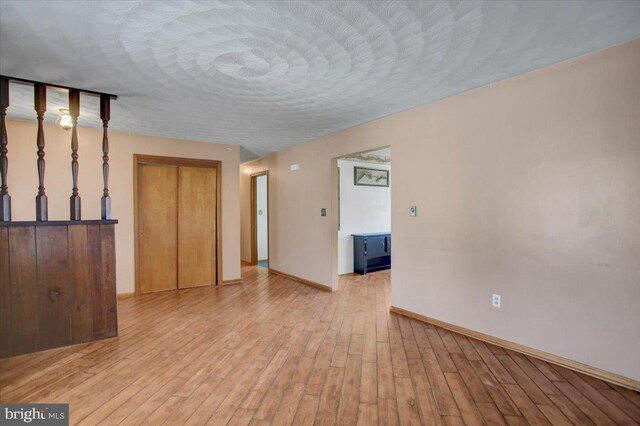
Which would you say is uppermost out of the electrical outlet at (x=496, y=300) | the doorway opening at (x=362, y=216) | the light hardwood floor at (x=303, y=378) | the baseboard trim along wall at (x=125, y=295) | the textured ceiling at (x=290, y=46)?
the textured ceiling at (x=290, y=46)

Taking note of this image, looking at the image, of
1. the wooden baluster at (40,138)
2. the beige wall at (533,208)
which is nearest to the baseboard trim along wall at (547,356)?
the beige wall at (533,208)

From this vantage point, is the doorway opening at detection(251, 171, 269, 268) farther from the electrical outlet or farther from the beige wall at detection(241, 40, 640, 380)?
the electrical outlet

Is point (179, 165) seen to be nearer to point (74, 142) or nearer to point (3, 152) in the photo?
point (74, 142)

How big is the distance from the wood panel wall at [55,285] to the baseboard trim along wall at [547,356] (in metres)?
3.31

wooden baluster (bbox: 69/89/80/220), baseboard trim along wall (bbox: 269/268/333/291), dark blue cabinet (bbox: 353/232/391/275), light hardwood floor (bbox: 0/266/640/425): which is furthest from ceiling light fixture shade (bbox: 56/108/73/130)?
dark blue cabinet (bbox: 353/232/391/275)

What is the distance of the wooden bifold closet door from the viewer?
479cm

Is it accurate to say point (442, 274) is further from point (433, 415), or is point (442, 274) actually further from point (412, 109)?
point (412, 109)

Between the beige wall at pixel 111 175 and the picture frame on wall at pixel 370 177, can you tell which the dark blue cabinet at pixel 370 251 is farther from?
the beige wall at pixel 111 175

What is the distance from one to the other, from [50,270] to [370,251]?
14.9 ft

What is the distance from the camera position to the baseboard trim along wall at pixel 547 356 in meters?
2.20

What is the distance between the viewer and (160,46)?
220 cm

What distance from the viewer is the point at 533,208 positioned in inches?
104

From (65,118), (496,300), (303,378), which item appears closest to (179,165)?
(65,118)

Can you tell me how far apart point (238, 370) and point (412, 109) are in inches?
123
